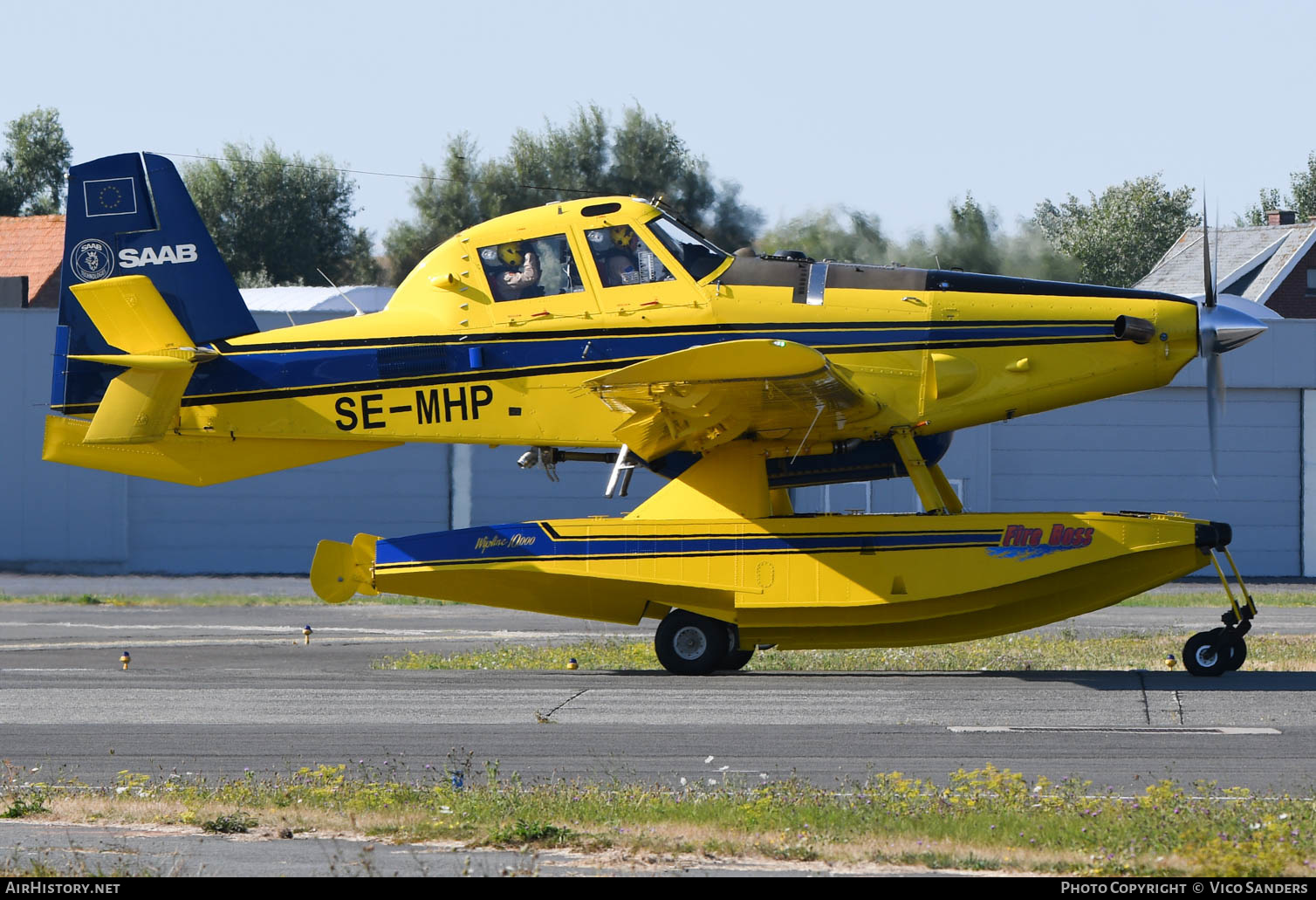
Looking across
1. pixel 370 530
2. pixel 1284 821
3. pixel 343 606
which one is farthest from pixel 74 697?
pixel 370 530

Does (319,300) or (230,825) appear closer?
(230,825)

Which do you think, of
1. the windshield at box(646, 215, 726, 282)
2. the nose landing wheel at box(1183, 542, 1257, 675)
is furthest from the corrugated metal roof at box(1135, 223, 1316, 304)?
the windshield at box(646, 215, 726, 282)

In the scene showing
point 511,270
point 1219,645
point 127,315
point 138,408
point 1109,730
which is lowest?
point 1109,730

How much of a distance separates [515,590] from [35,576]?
69.0ft

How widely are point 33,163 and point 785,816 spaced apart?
72945 mm

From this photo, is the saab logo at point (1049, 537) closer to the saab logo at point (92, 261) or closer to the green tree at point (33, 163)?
the saab logo at point (92, 261)

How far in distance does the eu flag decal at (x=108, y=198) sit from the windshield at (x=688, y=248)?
224 inches

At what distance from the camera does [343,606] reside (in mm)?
26047

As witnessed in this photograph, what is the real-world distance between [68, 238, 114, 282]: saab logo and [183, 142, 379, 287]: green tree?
160 ft

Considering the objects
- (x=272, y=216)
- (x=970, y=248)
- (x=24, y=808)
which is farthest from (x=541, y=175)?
(x=24, y=808)

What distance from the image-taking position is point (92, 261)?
15320 millimetres

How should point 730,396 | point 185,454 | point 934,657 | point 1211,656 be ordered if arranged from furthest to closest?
point 934,657
point 185,454
point 1211,656
point 730,396

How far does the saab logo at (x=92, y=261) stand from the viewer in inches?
601

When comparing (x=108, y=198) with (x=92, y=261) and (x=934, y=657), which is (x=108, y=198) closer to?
(x=92, y=261)
